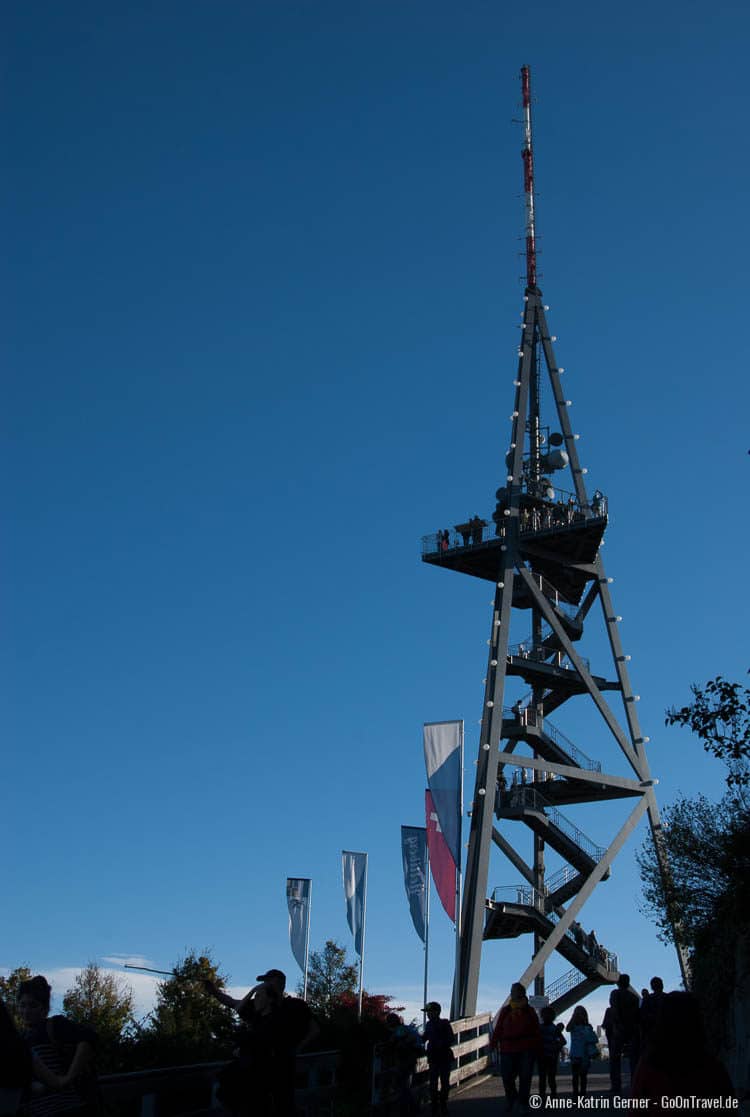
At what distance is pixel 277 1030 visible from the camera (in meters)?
9.41

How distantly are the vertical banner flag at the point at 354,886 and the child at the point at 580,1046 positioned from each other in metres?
15.7

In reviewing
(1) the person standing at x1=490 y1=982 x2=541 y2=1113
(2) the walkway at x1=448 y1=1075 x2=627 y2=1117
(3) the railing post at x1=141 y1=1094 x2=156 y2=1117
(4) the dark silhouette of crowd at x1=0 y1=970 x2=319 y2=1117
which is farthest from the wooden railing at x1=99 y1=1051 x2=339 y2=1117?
(2) the walkway at x1=448 y1=1075 x2=627 y2=1117

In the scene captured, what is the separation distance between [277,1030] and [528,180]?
46.5 m

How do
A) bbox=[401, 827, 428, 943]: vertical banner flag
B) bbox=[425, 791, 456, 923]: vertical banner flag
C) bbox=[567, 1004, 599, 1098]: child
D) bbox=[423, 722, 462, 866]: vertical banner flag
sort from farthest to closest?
bbox=[401, 827, 428, 943]: vertical banner flag, bbox=[423, 722, 462, 866]: vertical banner flag, bbox=[425, 791, 456, 923]: vertical banner flag, bbox=[567, 1004, 599, 1098]: child

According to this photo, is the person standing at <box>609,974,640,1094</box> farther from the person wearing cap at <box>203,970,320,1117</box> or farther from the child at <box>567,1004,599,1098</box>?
the person wearing cap at <box>203,970,320,1117</box>

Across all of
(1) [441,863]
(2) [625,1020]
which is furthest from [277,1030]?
(1) [441,863]

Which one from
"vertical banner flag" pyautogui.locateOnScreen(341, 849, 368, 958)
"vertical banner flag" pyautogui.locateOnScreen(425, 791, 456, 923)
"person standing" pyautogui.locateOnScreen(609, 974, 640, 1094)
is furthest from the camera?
"vertical banner flag" pyautogui.locateOnScreen(341, 849, 368, 958)

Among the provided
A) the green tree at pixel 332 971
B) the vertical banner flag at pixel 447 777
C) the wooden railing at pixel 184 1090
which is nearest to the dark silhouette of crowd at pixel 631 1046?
the wooden railing at pixel 184 1090

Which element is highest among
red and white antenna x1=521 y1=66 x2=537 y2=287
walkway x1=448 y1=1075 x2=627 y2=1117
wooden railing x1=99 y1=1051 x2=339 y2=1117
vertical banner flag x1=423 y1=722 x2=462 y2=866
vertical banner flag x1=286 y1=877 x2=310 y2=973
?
red and white antenna x1=521 y1=66 x2=537 y2=287

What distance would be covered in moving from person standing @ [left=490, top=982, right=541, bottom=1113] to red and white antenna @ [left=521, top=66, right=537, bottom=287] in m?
39.4

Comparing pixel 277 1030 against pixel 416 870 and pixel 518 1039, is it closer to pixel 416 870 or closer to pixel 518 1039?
pixel 518 1039

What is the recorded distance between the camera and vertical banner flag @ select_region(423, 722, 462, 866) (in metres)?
31.9

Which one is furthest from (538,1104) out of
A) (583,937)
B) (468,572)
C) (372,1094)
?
(468,572)

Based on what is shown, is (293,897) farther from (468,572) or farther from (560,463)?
(560,463)
